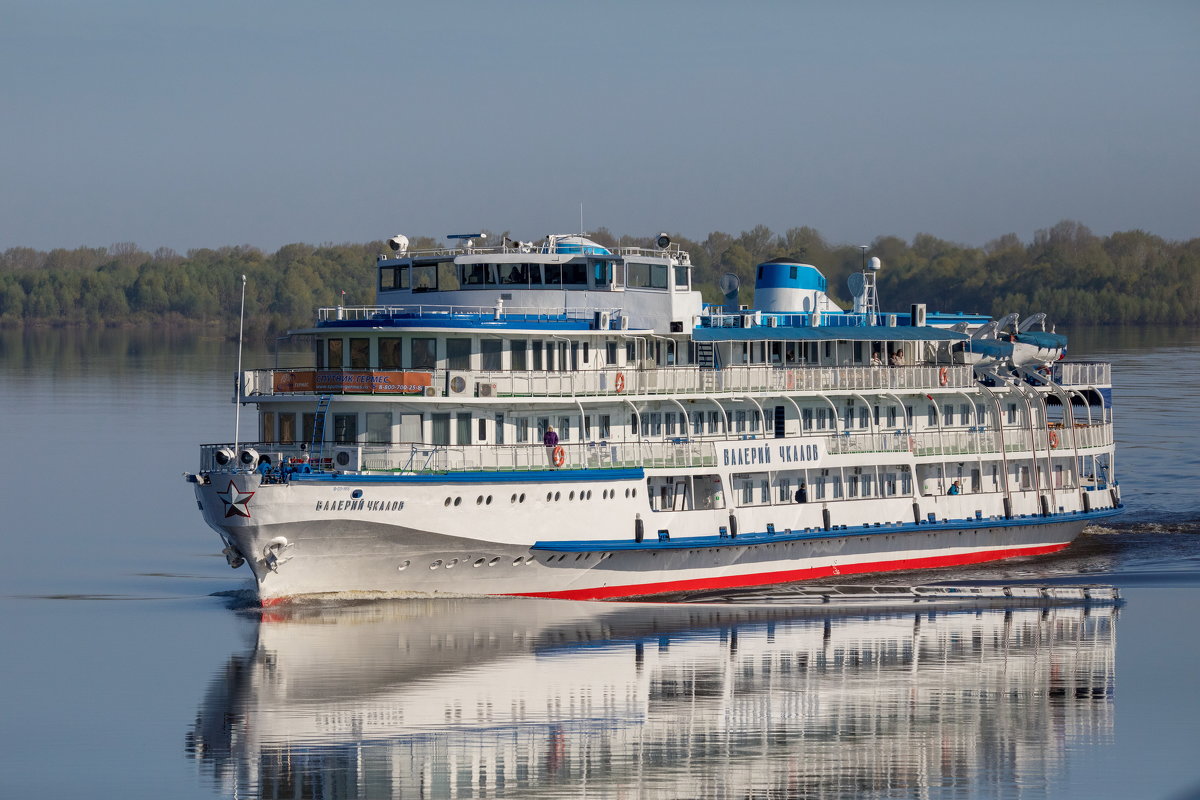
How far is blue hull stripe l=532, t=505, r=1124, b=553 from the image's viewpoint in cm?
4194

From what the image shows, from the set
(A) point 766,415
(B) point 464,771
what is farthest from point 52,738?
(A) point 766,415

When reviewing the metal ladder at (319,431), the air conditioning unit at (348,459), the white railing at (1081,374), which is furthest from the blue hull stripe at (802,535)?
the metal ladder at (319,431)

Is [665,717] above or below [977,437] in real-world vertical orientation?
below

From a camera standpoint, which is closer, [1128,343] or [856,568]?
[856,568]

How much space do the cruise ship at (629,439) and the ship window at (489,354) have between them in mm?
49

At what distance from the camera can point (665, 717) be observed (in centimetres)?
3312

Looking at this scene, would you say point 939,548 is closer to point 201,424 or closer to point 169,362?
point 201,424

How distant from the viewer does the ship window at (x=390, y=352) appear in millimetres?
41844

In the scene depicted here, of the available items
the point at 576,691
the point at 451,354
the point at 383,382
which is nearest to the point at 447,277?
the point at 451,354

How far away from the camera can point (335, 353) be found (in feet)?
139

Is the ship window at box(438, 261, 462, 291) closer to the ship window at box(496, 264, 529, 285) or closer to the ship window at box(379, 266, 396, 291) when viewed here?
the ship window at box(496, 264, 529, 285)

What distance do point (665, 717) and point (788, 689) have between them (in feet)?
11.4

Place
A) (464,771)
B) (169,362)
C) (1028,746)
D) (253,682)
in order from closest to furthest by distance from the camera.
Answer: (464,771) → (1028,746) → (253,682) → (169,362)

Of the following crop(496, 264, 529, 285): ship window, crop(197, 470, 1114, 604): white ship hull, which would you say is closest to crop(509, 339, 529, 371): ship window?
crop(197, 470, 1114, 604): white ship hull
